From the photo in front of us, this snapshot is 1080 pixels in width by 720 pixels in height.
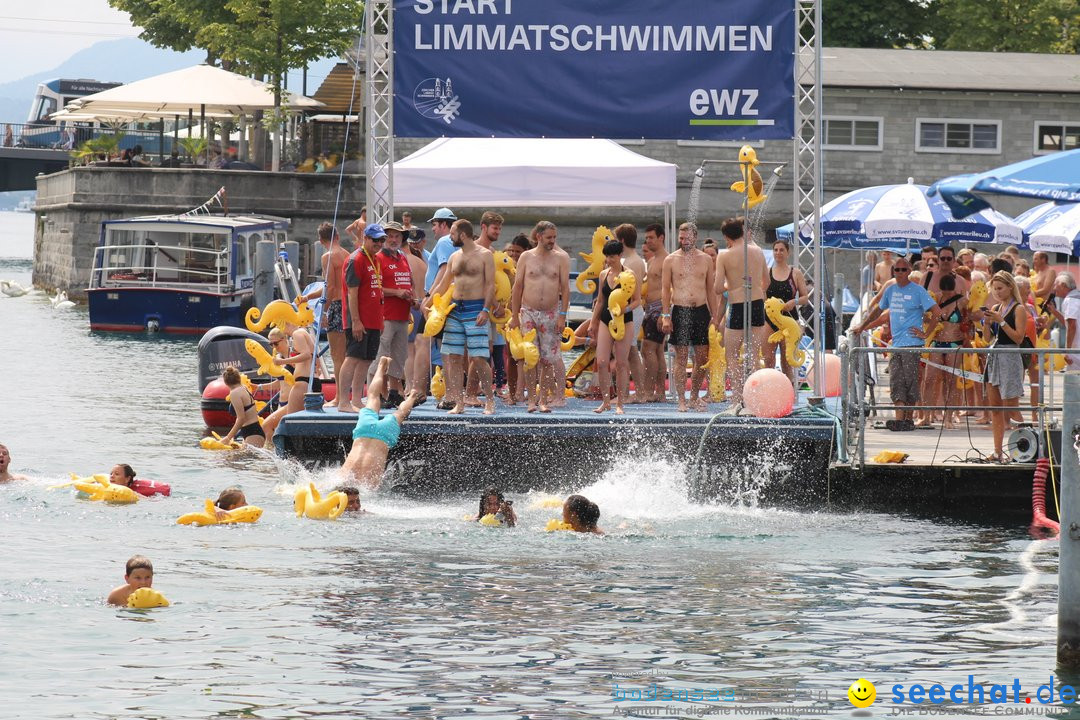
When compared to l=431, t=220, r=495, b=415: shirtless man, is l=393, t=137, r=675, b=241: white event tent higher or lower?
higher

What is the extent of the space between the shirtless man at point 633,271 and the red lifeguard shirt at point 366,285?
2611 millimetres

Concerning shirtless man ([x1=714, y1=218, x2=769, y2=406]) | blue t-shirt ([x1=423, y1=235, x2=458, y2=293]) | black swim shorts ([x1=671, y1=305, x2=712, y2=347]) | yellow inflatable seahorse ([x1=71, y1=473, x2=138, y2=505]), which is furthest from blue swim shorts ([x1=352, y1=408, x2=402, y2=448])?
shirtless man ([x1=714, y1=218, x2=769, y2=406])

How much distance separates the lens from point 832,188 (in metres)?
45.6

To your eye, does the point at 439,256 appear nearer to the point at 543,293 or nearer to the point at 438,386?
the point at 438,386

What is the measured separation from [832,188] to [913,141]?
287cm

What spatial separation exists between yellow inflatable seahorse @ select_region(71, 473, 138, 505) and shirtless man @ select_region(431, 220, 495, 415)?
3.31 meters

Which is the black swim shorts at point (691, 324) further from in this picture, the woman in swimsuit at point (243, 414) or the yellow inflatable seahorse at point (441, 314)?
the woman in swimsuit at point (243, 414)

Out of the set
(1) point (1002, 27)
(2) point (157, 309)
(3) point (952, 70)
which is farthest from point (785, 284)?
(1) point (1002, 27)

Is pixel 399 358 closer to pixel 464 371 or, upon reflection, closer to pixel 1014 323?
pixel 464 371

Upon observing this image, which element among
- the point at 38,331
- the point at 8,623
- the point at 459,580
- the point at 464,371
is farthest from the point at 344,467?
the point at 38,331

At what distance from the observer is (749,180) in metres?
16.4

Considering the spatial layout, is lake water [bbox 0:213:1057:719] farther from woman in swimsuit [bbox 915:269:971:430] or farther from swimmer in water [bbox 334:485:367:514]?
woman in swimsuit [bbox 915:269:971:430]

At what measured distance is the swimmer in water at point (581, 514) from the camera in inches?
527

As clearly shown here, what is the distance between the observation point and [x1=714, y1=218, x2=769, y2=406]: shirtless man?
51.0 ft
